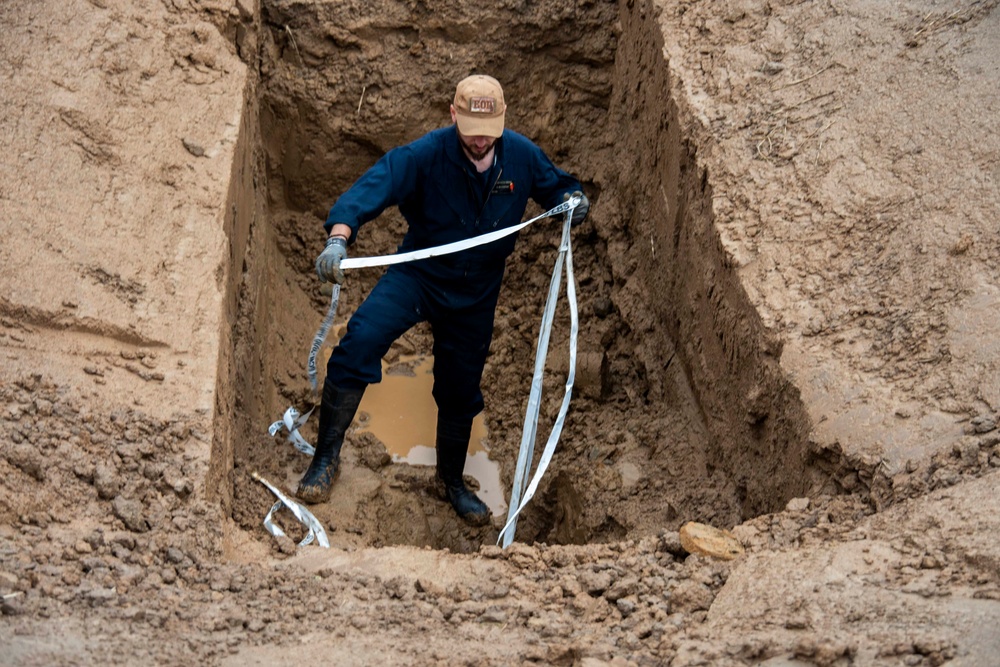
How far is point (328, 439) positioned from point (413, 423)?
122 cm

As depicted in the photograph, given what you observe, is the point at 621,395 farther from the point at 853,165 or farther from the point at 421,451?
the point at 853,165

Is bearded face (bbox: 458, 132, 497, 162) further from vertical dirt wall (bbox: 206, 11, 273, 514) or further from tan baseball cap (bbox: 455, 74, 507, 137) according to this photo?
vertical dirt wall (bbox: 206, 11, 273, 514)

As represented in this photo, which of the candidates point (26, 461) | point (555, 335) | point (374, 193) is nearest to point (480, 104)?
point (374, 193)

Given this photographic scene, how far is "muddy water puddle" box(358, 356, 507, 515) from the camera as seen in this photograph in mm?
6465

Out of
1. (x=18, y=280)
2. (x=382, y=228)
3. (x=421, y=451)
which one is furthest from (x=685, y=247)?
(x=18, y=280)

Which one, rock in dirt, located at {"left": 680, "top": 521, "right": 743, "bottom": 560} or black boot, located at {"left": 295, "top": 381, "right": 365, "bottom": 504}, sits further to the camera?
black boot, located at {"left": 295, "top": 381, "right": 365, "bottom": 504}

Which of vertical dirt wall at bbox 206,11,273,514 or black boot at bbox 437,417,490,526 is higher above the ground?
vertical dirt wall at bbox 206,11,273,514

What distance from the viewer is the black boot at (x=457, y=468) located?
19.7 ft

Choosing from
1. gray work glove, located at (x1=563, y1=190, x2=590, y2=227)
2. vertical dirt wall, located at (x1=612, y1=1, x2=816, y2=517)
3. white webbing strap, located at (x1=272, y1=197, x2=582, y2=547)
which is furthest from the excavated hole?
gray work glove, located at (x1=563, y1=190, x2=590, y2=227)

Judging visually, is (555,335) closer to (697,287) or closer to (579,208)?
(579,208)

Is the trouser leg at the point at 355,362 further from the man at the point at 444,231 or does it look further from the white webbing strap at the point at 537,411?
the white webbing strap at the point at 537,411

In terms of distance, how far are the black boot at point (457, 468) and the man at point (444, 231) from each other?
8.4 inches

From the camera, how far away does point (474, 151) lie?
5.32m

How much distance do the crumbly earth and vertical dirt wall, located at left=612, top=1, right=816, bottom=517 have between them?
3 cm
